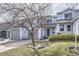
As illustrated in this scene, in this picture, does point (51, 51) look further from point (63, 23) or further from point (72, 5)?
point (72, 5)

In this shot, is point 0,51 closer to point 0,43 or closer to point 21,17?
point 0,43

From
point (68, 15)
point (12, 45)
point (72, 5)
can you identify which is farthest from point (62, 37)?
point (12, 45)

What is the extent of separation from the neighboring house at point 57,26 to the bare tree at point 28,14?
0.20 ft

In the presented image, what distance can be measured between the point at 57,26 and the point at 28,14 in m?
0.43

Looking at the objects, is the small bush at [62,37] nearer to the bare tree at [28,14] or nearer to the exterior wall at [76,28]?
the exterior wall at [76,28]

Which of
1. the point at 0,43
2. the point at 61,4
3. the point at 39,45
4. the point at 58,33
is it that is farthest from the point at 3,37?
the point at 61,4

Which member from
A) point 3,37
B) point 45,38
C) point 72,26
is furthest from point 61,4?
point 3,37

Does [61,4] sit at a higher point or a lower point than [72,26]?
higher

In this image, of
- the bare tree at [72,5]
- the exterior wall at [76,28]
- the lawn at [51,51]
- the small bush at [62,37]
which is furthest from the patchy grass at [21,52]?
the bare tree at [72,5]

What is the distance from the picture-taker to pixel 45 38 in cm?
256

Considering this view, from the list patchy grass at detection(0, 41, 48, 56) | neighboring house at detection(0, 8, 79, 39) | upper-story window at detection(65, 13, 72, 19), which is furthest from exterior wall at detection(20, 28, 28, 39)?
upper-story window at detection(65, 13, 72, 19)

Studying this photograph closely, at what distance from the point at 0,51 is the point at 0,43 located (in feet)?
0.36

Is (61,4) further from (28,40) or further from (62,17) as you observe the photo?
(28,40)

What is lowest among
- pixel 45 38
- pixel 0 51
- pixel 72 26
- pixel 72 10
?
pixel 0 51
